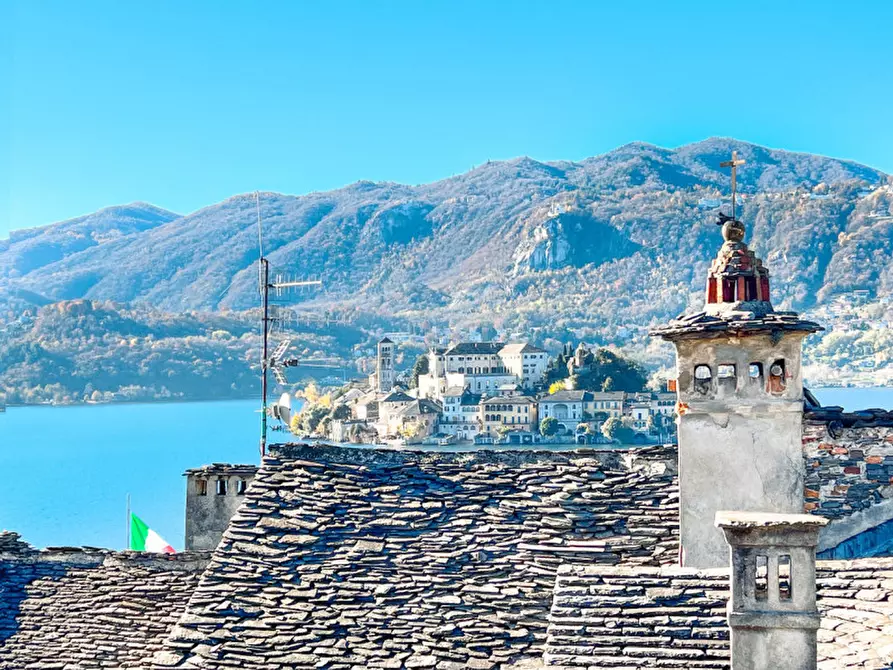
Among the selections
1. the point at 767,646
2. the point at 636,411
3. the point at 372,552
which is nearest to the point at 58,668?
the point at 372,552

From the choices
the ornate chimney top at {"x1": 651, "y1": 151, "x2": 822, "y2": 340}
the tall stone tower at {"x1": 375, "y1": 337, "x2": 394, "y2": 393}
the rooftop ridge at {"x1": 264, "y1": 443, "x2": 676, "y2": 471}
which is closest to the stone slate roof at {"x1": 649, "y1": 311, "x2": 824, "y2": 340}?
the ornate chimney top at {"x1": 651, "y1": 151, "x2": 822, "y2": 340}

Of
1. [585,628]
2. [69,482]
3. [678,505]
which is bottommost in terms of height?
[69,482]

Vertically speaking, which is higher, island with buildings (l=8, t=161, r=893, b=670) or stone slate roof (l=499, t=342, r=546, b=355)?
stone slate roof (l=499, t=342, r=546, b=355)

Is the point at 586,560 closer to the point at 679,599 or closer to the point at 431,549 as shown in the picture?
the point at 431,549

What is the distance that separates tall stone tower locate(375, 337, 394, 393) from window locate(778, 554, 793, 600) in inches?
6946

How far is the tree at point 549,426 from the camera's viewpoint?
506ft

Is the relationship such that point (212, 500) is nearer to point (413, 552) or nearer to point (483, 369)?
point (413, 552)

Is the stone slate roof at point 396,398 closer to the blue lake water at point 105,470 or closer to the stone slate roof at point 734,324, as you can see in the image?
the blue lake water at point 105,470

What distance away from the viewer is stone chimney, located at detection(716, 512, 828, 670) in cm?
635

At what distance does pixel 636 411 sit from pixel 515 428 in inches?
678

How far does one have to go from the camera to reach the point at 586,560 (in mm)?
10008

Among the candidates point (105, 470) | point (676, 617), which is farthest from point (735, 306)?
point (105, 470)

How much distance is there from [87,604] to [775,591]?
8120 mm

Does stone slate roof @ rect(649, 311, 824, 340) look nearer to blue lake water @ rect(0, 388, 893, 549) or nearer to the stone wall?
the stone wall
